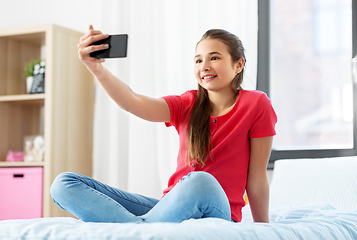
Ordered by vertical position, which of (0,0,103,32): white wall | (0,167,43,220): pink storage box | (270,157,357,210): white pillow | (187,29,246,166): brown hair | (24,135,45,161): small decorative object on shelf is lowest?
(0,167,43,220): pink storage box

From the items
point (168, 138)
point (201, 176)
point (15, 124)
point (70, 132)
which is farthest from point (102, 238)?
point (15, 124)

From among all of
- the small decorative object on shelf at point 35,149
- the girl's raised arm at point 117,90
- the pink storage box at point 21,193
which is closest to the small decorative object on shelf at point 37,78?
the small decorative object on shelf at point 35,149

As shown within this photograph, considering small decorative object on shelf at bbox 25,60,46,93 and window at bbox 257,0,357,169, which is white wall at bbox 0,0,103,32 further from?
window at bbox 257,0,357,169

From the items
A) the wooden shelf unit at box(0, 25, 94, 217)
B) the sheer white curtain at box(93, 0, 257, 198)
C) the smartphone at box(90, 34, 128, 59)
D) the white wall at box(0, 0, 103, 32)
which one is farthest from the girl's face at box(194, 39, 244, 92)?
the white wall at box(0, 0, 103, 32)

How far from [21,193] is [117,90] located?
56.9 inches

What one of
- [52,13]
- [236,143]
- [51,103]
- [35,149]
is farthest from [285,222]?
[52,13]

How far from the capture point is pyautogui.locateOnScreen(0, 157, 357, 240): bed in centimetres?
80

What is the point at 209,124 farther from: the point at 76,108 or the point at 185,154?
the point at 76,108

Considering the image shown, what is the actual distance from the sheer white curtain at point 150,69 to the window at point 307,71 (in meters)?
0.26

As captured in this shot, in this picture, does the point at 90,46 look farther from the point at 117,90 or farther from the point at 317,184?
the point at 317,184

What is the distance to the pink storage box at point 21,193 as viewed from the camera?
2365 millimetres

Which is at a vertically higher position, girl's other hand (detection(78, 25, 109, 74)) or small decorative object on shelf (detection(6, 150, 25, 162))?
girl's other hand (detection(78, 25, 109, 74))

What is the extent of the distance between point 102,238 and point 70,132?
185cm

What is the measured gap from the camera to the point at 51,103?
Result: 240 cm
